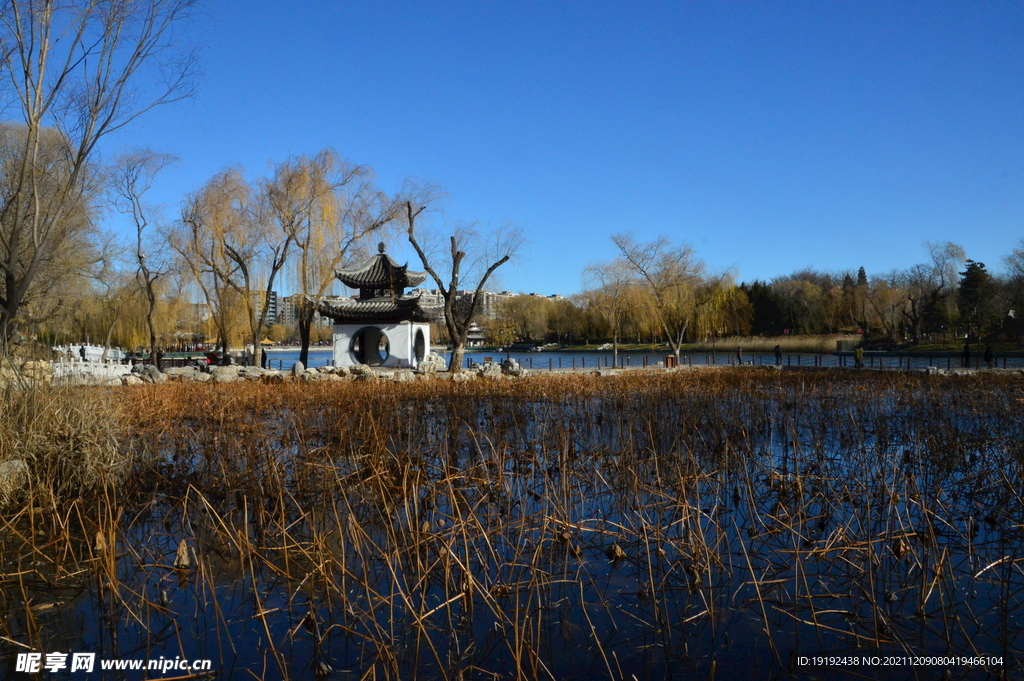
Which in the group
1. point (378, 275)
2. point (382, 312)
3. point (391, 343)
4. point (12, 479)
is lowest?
point (12, 479)

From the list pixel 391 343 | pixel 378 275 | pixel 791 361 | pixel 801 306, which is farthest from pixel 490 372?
pixel 801 306

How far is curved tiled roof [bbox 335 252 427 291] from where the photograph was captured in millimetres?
22766

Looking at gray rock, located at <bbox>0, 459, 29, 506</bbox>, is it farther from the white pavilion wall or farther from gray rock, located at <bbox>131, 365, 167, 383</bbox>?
the white pavilion wall

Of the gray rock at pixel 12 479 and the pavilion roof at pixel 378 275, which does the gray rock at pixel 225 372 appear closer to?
the pavilion roof at pixel 378 275

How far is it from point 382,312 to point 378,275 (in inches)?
59.1

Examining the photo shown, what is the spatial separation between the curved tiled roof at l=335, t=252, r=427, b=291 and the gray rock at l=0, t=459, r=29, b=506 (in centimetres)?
1772

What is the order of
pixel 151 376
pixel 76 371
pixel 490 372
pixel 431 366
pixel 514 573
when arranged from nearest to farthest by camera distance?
1. pixel 514 573
2. pixel 76 371
3. pixel 151 376
4. pixel 490 372
5. pixel 431 366

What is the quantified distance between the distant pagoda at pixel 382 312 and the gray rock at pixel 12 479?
16.9 metres

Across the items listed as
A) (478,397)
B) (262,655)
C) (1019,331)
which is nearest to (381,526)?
(262,655)

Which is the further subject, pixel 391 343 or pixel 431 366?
pixel 391 343

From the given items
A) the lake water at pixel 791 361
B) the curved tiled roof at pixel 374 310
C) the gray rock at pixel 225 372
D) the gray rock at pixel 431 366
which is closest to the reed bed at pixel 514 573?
the gray rock at pixel 225 372

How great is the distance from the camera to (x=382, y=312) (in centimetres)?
2220

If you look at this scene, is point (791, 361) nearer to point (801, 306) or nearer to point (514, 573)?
point (801, 306)

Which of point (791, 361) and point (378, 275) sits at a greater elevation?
point (378, 275)
